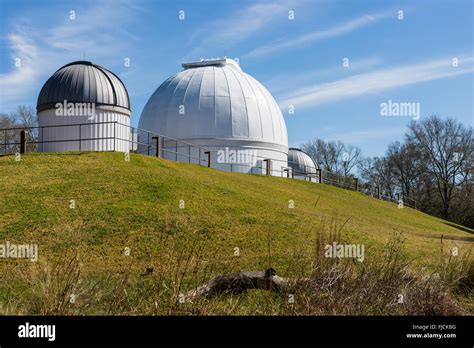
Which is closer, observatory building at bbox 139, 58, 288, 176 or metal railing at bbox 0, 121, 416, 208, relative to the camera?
metal railing at bbox 0, 121, 416, 208

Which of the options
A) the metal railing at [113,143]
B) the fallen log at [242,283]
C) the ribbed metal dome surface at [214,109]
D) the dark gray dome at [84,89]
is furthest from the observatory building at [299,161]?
the fallen log at [242,283]

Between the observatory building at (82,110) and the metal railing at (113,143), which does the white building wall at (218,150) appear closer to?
the metal railing at (113,143)

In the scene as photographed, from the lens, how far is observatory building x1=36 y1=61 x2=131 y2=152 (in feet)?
101

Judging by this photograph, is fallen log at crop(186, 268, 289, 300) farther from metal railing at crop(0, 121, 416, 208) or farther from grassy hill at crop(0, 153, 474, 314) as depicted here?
metal railing at crop(0, 121, 416, 208)

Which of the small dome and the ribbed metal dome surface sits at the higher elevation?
the ribbed metal dome surface

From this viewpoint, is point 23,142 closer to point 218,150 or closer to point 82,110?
point 82,110

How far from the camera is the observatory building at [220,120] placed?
4153cm

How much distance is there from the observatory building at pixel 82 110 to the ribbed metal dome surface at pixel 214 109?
9.01 metres

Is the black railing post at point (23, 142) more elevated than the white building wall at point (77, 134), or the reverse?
the white building wall at point (77, 134)

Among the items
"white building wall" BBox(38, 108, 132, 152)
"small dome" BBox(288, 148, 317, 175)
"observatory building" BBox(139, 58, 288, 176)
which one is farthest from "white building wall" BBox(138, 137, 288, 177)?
"small dome" BBox(288, 148, 317, 175)

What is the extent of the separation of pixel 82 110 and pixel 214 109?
12.6 m

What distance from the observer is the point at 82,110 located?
31.4 metres
